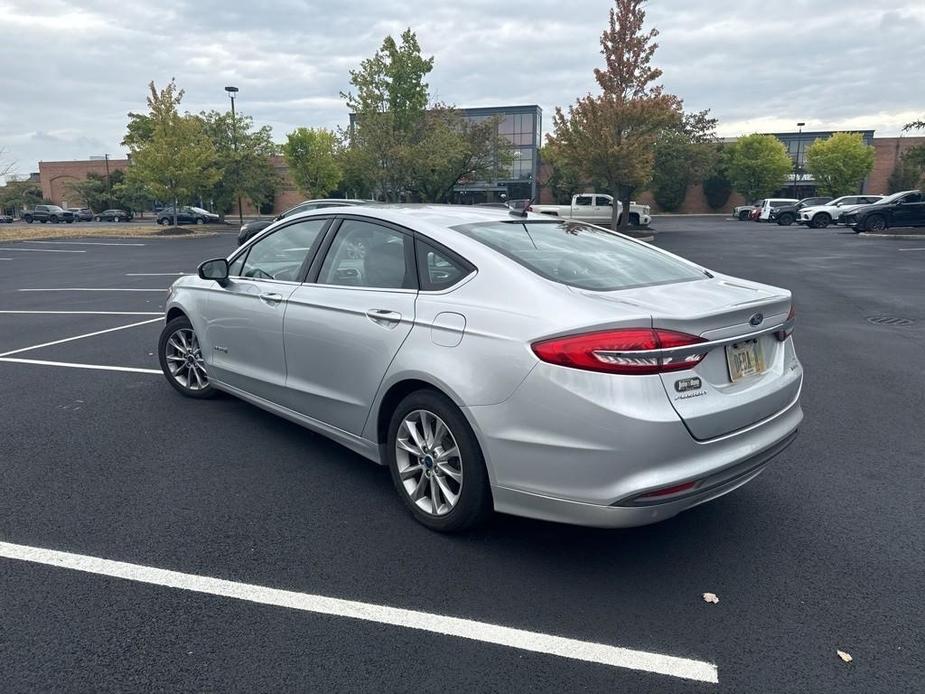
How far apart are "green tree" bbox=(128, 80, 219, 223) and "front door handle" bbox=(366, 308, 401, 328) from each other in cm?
3392

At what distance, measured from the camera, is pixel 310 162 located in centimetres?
4253

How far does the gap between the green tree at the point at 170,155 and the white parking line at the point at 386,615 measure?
34.2 meters

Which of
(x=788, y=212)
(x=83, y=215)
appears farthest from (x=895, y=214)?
(x=83, y=215)

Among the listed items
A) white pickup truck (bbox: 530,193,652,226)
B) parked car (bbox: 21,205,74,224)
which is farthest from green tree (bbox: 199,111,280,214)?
parked car (bbox: 21,205,74,224)

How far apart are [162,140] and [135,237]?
16.7 feet

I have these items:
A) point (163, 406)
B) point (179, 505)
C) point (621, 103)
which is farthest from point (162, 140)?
point (179, 505)

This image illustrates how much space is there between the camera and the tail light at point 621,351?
2.75m

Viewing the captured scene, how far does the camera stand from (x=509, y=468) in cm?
301

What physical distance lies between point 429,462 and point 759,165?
207 feet

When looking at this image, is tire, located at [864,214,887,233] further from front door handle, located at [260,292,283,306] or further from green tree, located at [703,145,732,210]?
green tree, located at [703,145,732,210]

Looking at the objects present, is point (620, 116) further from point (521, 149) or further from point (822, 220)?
point (521, 149)

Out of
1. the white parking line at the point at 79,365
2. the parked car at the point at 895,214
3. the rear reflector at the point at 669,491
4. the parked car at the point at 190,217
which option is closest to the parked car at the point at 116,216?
the parked car at the point at 190,217

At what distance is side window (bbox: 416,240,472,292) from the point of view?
340 cm

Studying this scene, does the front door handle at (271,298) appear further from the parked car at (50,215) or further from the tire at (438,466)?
the parked car at (50,215)
